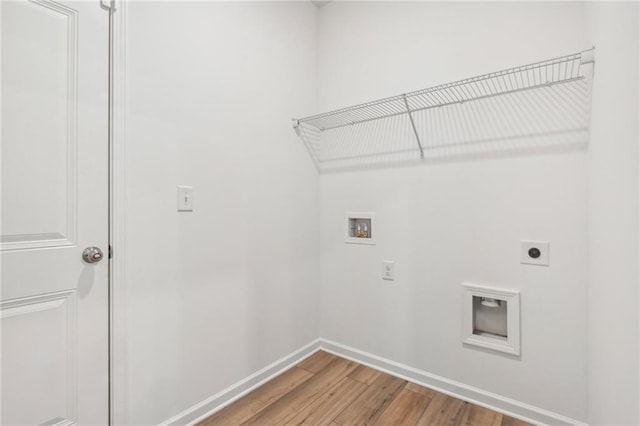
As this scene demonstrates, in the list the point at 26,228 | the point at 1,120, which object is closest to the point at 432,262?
the point at 26,228

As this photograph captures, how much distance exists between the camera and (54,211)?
1125mm

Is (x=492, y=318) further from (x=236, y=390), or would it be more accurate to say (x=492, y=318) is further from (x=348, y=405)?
(x=236, y=390)

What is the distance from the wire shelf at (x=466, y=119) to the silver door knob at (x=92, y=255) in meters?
1.38

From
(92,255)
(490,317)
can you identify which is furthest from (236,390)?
(490,317)

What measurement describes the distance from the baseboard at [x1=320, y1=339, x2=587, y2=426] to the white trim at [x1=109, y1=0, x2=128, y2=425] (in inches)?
54.8

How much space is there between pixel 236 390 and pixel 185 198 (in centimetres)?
112

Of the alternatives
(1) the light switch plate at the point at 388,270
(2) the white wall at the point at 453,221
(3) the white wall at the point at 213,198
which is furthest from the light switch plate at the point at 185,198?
→ (1) the light switch plate at the point at 388,270

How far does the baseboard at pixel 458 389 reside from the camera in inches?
59.6

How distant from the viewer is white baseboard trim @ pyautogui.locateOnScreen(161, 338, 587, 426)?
1.51 m

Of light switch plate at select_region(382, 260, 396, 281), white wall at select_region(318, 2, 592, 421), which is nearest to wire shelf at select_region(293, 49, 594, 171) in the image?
white wall at select_region(318, 2, 592, 421)

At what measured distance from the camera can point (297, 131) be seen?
2.15m

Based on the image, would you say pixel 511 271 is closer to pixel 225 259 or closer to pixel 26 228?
pixel 225 259

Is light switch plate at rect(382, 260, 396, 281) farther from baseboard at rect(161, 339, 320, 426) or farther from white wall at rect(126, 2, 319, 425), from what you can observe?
baseboard at rect(161, 339, 320, 426)

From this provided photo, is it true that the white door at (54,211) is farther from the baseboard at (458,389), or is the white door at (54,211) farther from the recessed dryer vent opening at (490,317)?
the recessed dryer vent opening at (490,317)
